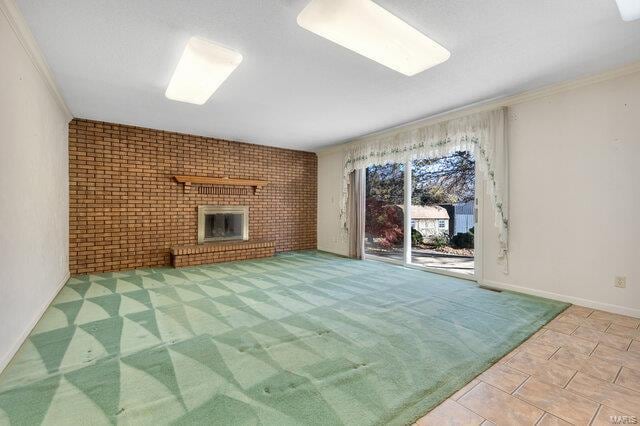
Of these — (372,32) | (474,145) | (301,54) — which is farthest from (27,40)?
(474,145)

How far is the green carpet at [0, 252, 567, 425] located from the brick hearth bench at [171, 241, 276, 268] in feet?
3.47

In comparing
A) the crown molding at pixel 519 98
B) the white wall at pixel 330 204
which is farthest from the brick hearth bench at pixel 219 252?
the crown molding at pixel 519 98

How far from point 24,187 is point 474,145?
4740mm

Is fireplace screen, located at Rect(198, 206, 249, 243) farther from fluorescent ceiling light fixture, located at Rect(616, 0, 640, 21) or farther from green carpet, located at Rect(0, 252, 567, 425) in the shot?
fluorescent ceiling light fixture, located at Rect(616, 0, 640, 21)

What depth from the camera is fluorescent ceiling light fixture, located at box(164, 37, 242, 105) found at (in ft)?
7.71

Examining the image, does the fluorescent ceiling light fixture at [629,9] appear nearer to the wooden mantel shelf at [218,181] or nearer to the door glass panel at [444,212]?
the door glass panel at [444,212]

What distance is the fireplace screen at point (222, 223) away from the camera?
17.5 ft

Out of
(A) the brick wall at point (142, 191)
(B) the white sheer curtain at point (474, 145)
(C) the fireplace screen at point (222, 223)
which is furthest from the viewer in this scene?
(C) the fireplace screen at point (222, 223)

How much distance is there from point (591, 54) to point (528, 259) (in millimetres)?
2155

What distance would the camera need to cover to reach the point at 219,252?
5.18 m

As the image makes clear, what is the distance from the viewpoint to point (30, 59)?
7.86 feet

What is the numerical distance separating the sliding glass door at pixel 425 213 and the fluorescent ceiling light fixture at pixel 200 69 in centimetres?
333

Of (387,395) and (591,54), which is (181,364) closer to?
(387,395)

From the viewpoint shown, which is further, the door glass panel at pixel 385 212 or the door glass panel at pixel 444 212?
the door glass panel at pixel 385 212
